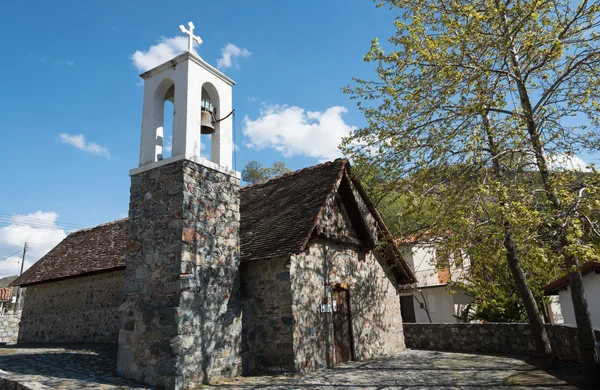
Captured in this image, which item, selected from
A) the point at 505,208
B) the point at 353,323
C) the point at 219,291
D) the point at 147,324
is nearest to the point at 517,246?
the point at 505,208

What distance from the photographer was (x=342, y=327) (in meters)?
10.8

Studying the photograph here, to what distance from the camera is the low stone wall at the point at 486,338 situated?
10852mm

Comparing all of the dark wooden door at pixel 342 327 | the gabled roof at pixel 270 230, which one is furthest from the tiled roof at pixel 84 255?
the dark wooden door at pixel 342 327

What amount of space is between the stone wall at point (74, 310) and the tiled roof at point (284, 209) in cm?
467

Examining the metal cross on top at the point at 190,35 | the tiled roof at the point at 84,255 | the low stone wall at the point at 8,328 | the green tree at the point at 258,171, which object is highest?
the green tree at the point at 258,171

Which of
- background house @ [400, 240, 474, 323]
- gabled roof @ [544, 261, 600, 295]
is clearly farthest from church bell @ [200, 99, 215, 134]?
background house @ [400, 240, 474, 323]

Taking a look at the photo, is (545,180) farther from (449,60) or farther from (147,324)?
(147,324)

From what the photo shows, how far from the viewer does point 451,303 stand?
22031mm

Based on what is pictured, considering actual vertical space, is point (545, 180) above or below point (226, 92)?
below

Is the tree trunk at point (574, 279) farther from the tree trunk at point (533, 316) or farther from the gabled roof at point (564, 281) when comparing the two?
the gabled roof at point (564, 281)

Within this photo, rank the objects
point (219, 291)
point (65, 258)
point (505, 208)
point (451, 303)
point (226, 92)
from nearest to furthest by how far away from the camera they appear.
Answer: point (505, 208), point (219, 291), point (226, 92), point (65, 258), point (451, 303)

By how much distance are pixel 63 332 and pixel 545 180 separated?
48.0 feet

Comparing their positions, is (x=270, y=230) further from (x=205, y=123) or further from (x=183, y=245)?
(x=205, y=123)

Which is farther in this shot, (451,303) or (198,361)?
(451,303)
